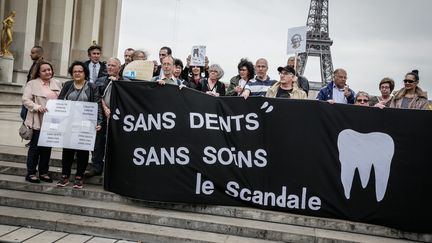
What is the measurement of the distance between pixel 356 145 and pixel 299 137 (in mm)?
783

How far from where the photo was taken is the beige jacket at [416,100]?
6324 mm

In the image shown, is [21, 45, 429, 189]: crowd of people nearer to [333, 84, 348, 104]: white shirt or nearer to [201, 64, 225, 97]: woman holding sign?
[333, 84, 348, 104]: white shirt

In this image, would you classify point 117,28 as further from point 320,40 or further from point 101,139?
point 320,40

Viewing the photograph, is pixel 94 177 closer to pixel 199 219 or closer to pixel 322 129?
pixel 199 219

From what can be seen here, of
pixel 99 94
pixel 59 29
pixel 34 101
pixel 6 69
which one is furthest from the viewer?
pixel 59 29

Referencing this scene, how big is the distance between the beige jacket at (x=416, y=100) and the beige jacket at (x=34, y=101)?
211 inches

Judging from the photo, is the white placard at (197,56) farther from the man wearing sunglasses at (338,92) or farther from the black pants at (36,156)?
the black pants at (36,156)

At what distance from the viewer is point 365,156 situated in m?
5.94

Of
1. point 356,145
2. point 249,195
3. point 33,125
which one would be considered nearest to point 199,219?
point 249,195

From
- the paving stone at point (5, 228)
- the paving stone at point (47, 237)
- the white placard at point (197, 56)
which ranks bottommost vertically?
the paving stone at point (47, 237)

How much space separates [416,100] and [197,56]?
3.91m

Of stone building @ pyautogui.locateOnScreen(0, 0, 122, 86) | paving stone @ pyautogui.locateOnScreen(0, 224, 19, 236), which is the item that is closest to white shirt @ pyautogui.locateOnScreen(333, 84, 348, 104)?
paving stone @ pyautogui.locateOnScreen(0, 224, 19, 236)

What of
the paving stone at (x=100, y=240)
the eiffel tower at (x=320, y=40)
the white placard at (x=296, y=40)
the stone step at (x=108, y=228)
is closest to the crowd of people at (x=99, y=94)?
the stone step at (x=108, y=228)

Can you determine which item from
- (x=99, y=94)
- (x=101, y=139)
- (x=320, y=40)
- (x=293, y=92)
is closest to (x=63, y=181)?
(x=101, y=139)
